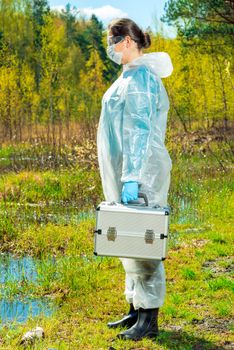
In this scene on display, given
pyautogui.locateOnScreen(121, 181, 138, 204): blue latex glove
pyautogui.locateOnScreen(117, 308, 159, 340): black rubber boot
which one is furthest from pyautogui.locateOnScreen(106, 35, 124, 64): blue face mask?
pyautogui.locateOnScreen(117, 308, 159, 340): black rubber boot

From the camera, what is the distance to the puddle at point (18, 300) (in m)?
5.32

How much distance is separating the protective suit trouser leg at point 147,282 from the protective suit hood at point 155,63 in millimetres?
1150

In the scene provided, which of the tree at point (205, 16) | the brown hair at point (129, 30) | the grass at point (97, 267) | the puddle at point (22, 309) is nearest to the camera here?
the brown hair at point (129, 30)

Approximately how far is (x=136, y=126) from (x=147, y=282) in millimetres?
939

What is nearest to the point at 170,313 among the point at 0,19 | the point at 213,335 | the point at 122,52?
the point at 213,335

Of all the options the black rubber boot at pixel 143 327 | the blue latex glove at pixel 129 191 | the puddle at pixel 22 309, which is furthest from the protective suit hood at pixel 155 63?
the puddle at pixel 22 309

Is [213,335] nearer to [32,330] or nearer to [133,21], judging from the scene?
[32,330]

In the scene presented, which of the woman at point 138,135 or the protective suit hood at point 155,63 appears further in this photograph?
the protective suit hood at point 155,63

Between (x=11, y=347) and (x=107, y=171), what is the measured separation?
1189 mm

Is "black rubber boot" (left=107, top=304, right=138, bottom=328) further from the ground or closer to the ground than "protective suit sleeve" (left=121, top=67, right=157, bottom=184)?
closer to the ground

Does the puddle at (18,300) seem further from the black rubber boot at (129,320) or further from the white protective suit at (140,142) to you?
the white protective suit at (140,142)

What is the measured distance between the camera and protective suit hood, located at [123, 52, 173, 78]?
4371 millimetres

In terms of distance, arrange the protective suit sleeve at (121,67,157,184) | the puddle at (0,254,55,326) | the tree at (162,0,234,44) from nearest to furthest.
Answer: the protective suit sleeve at (121,67,157,184), the puddle at (0,254,55,326), the tree at (162,0,234,44)

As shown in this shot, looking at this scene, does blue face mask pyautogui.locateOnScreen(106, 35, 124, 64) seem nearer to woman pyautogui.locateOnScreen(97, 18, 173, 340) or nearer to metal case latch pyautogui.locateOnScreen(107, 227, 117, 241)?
woman pyautogui.locateOnScreen(97, 18, 173, 340)
